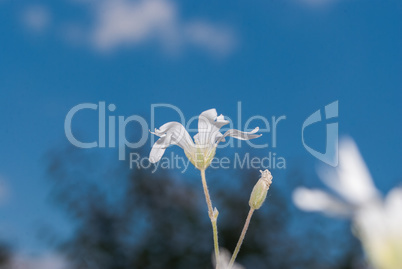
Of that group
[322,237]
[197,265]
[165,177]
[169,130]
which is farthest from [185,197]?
[169,130]

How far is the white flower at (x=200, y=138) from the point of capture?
745 mm

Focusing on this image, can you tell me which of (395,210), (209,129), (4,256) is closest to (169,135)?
(209,129)

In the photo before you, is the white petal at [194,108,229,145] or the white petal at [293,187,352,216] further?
the white petal at [194,108,229,145]

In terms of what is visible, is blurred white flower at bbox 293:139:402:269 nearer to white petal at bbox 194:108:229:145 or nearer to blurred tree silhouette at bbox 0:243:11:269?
white petal at bbox 194:108:229:145

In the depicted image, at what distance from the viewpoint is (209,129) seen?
0.80 metres

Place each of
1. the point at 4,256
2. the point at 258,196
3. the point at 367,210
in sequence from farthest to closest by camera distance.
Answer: the point at 4,256 → the point at 258,196 → the point at 367,210

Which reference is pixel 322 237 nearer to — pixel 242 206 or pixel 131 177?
pixel 242 206

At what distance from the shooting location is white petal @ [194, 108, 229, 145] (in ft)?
2.53

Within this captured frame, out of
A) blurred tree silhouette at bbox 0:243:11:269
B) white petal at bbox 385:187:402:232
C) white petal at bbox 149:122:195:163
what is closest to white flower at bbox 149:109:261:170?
white petal at bbox 149:122:195:163

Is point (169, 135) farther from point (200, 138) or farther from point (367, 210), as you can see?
point (367, 210)

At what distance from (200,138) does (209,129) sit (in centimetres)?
3

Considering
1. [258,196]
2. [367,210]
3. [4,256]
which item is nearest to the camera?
[367,210]

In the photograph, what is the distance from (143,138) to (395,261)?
4.68 metres

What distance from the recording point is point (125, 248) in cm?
447
